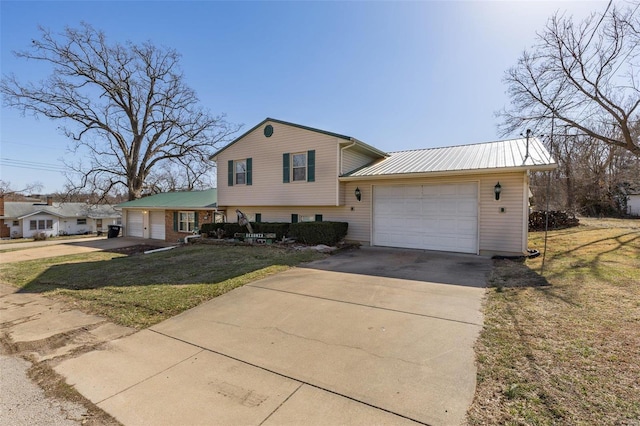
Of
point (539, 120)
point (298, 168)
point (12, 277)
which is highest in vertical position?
point (539, 120)

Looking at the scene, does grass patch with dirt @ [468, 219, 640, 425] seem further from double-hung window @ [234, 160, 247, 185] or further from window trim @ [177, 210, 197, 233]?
window trim @ [177, 210, 197, 233]

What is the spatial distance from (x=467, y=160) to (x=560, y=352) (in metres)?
8.38

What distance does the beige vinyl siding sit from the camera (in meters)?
11.8

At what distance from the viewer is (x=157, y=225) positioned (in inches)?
801

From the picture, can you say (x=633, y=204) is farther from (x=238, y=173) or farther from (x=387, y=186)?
(x=238, y=173)

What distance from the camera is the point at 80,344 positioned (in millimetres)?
3842

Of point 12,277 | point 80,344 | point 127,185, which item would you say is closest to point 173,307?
point 80,344

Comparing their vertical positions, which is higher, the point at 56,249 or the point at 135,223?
the point at 135,223

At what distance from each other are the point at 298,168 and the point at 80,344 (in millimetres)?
9855

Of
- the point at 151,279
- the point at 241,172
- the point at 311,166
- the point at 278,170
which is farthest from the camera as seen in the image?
the point at 241,172

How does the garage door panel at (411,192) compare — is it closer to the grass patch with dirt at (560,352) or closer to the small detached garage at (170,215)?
the grass patch with dirt at (560,352)

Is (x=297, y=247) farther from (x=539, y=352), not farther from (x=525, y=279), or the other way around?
(x=539, y=352)

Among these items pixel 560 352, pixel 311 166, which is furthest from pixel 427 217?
pixel 560 352

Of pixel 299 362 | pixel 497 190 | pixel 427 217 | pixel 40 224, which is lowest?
pixel 299 362
